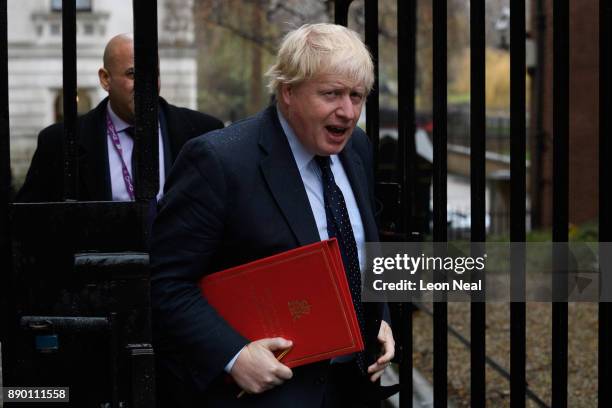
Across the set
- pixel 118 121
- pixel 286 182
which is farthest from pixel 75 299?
pixel 118 121

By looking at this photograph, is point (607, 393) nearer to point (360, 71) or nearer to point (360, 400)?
point (360, 400)

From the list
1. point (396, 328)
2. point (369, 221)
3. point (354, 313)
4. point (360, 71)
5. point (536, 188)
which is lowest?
point (536, 188)

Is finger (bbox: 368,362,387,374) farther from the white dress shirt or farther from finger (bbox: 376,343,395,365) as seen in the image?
the white dress shirt

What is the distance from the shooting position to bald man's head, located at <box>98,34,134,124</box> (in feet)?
13.3

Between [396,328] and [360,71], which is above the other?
[360,71]

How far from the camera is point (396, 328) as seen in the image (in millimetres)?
3275

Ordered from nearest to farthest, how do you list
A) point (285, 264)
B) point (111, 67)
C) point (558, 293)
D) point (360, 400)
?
1. point (285, 264)
2. point (360, 400)
3. point (558, 293)
4. point (111, 67)

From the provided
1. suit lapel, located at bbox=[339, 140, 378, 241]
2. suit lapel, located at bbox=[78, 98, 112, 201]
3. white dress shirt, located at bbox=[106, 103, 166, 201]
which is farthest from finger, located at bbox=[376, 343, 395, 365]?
suit lapel, located at bbox=[78, 98, 112, 201]

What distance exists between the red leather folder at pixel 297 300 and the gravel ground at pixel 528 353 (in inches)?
161

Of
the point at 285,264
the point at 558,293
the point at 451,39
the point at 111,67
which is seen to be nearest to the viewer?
the point at 285,264

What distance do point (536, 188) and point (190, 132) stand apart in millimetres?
13063

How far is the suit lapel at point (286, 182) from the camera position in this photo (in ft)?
8.55

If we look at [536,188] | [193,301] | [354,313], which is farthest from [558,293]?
[536,188]

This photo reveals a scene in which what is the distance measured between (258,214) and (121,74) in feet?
5.76
